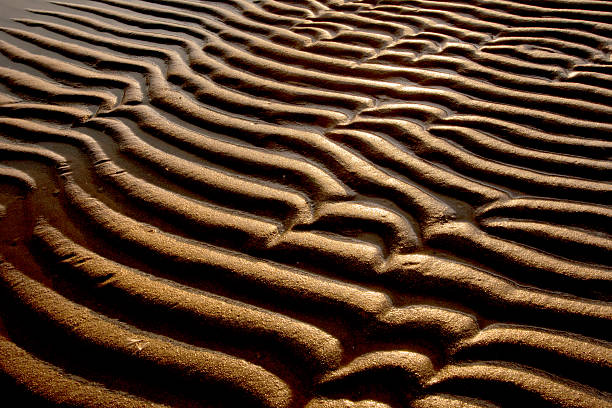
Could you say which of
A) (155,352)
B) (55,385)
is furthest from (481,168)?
(55,385)

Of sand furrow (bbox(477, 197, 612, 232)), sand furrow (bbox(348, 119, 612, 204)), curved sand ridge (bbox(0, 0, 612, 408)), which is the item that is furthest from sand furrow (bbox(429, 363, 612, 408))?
sand furrow (bbox(348, 119, 612, 204))

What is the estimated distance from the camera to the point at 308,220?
1612mm

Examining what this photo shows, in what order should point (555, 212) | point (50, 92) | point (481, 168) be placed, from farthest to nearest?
point (50, 92), point (481, 168), point (555, 212)

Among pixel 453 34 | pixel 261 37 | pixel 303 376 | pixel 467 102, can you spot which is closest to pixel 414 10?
pixel 453 34

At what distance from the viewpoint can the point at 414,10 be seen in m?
3.30

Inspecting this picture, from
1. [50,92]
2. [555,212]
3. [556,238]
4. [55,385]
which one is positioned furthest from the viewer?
[50,92]

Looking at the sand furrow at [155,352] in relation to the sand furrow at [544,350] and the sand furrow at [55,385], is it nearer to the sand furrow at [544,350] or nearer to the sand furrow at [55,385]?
the sand furrow at [55,385]

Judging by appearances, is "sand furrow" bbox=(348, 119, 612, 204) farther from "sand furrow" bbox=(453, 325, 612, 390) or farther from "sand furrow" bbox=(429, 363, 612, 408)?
"sand furrow" bbox=(429, 363, 612, 408)

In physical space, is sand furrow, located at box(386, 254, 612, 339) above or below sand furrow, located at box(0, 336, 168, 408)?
above

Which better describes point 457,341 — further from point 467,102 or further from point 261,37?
point 261,37

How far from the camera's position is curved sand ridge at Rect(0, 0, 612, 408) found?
117 cm

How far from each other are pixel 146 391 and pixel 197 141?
3.58ft

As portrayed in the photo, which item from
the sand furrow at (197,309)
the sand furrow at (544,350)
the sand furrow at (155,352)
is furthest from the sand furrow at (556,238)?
the sand furrow at (155,352)

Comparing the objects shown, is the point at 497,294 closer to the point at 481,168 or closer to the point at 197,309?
the point at 481,168
